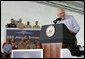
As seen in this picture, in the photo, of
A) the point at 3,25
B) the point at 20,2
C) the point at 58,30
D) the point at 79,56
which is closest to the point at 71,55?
the point at 79,56

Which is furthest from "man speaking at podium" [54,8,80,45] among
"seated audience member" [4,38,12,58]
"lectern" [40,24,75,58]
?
"seated audience member" [4,38,12,58]

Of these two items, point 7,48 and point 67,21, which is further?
point 7,48

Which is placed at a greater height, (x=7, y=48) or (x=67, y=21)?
(x=67, y=21)

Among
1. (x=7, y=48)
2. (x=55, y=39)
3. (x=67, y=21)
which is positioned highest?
(x=67, y=21)

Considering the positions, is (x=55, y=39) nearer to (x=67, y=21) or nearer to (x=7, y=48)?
(x=67, y=21)

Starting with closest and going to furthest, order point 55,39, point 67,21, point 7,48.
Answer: point 55,39, point 67,21, point 7,48

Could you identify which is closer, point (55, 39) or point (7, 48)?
point (55, 39)

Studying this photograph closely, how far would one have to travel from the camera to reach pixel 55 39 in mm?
1792

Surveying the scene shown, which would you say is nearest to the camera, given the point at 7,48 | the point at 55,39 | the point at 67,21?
the point at 55,39

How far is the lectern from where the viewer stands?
177 cm

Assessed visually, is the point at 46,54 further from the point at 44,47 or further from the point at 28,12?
the point at 28,12

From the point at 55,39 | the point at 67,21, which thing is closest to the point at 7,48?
the point at 67,21

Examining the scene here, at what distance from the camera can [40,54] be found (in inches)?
72.0

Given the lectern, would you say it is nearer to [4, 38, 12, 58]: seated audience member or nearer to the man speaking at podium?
the man speaking at podium
